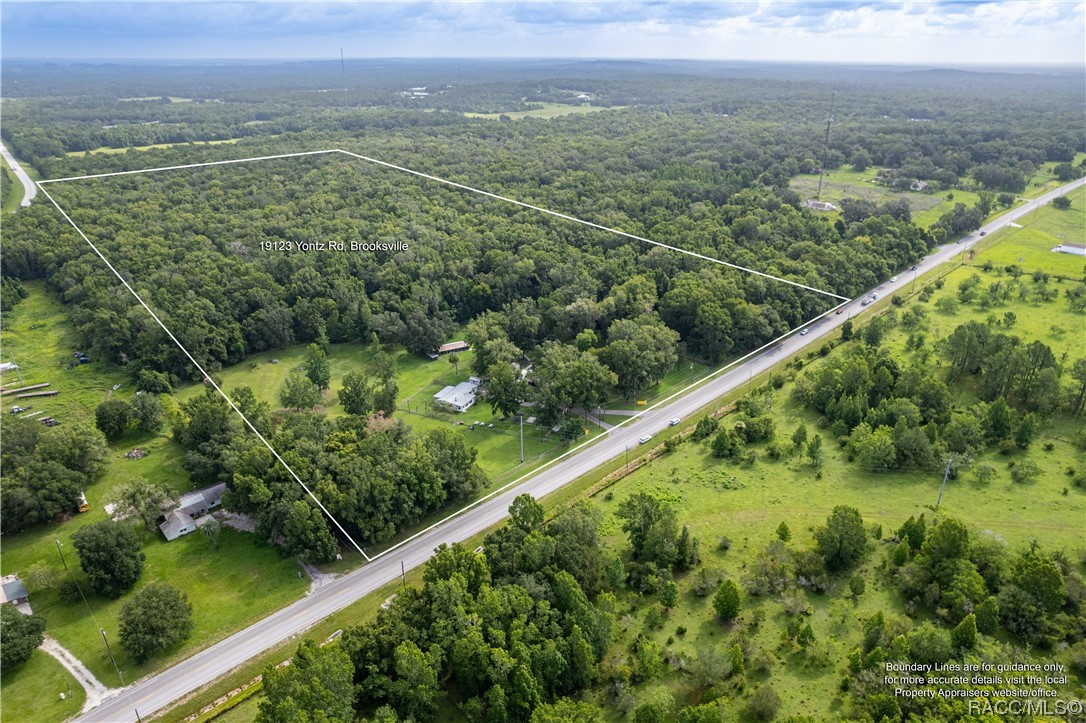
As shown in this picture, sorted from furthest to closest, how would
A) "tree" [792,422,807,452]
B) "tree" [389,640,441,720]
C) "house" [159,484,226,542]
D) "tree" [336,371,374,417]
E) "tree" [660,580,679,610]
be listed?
"tree" [336,371,374,417] → "tree" [792,422,807,452] → "house" [159,484,226,542] → "tree" [660,580,679,610] → "tree" [389,640,441,720]

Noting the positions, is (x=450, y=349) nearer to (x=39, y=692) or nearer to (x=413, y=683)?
(x=413, y=683)

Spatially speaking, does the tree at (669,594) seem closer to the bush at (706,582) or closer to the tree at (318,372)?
the bush at (706,582)

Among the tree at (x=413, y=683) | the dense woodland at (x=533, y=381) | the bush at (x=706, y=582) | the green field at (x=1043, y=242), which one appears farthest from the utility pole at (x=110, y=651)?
the green field at (x=1043, y=242)

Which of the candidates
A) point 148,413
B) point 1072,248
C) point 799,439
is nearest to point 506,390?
point 799,439

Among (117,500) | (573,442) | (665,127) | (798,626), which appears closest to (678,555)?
(798,626)

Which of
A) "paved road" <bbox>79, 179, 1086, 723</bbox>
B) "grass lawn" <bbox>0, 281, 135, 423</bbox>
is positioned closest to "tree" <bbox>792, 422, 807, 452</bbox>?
"paved road" <bbox>79, 179, 1086, 723</bbox>

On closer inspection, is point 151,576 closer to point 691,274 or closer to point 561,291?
point 561,291

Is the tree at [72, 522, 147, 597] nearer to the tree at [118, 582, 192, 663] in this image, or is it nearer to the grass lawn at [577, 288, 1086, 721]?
the tree at [118, 582, 192, 663]
